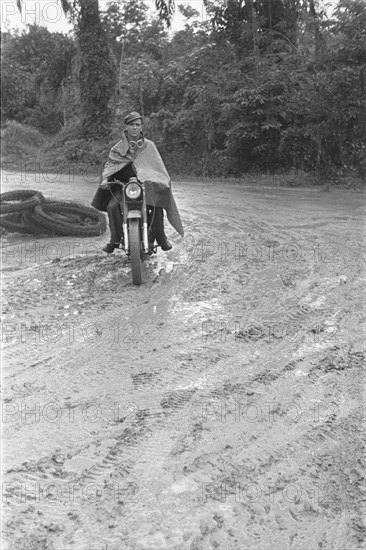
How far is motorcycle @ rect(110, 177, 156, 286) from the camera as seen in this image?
6.01m

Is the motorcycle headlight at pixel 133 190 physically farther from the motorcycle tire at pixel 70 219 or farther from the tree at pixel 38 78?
the tree at pixel 38 78

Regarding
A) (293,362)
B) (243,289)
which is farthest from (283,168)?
(293,362)

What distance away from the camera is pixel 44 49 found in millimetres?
32969

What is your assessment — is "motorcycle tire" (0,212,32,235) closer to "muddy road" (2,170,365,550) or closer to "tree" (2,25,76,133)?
"muddy road" (2,170,365,550)

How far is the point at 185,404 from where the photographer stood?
11.2ft

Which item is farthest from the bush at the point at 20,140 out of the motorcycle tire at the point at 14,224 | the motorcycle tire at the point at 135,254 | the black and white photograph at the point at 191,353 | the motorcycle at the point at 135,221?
the motorcycle tire at the point at 135,254

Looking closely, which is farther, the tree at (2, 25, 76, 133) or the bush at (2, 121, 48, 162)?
the tree at (2, 25, 76, 133)

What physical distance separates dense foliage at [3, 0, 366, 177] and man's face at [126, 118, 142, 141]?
880 cm

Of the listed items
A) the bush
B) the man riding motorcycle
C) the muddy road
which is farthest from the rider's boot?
the bush

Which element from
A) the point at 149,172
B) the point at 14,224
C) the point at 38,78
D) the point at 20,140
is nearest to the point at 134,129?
the point at 149,172

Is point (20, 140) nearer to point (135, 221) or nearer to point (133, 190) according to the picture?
point (133, 190)

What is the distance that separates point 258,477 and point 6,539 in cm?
112

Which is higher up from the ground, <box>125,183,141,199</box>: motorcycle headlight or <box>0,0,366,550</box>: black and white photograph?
<box>125,183,141,199</box>: motorcycle headlight

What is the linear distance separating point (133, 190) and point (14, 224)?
3.21m
